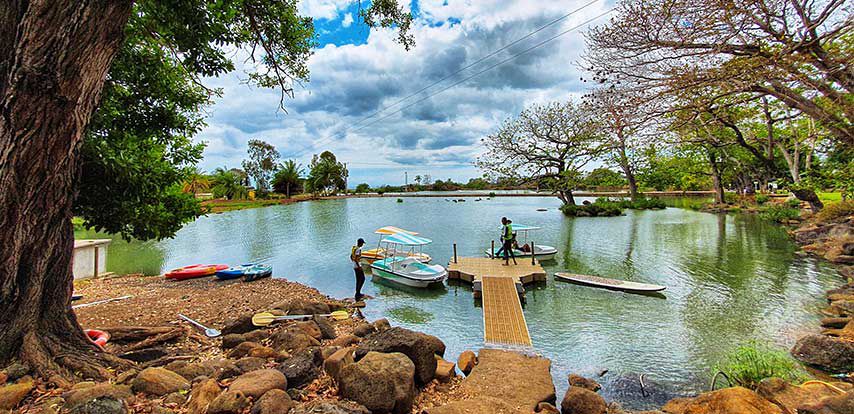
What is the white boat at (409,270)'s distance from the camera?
45.7 ft

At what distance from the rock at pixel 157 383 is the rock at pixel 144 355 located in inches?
75.3

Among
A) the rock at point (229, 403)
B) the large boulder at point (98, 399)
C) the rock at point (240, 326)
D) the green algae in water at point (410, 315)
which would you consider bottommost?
the green algae in water at point (410, 315)

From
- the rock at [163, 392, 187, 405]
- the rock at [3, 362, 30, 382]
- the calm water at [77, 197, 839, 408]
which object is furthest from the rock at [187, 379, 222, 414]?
the calm water at [77, 197, 839, 408]

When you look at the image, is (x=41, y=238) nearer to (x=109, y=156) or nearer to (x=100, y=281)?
(x=109, y=156)

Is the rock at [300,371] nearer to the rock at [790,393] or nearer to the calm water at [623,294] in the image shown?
the calm water at [623,294]

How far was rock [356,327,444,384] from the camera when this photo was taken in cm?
555

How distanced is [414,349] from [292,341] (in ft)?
10.0

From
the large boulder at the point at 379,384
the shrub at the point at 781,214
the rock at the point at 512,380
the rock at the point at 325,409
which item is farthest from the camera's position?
the shrub at the point at 781,214

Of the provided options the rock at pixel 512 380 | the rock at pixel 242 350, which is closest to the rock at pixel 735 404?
the rock at pixel 512 380

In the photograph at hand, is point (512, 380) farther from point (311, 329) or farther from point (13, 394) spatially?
point (13, 394)

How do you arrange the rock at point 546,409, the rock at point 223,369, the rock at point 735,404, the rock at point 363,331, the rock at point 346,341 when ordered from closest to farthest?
the rock at point 735,404 → the rock at point 223,369 → the rock at point 546,409 → the rock at point 346,341 → the rock at point 363,331

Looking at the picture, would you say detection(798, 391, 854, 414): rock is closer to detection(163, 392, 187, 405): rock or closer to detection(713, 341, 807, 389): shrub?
detection(713, 341, 807, 389): shrub

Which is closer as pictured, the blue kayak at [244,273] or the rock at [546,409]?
the rock at [546,409]

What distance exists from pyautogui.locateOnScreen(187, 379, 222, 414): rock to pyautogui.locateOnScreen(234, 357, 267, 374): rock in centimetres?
130
